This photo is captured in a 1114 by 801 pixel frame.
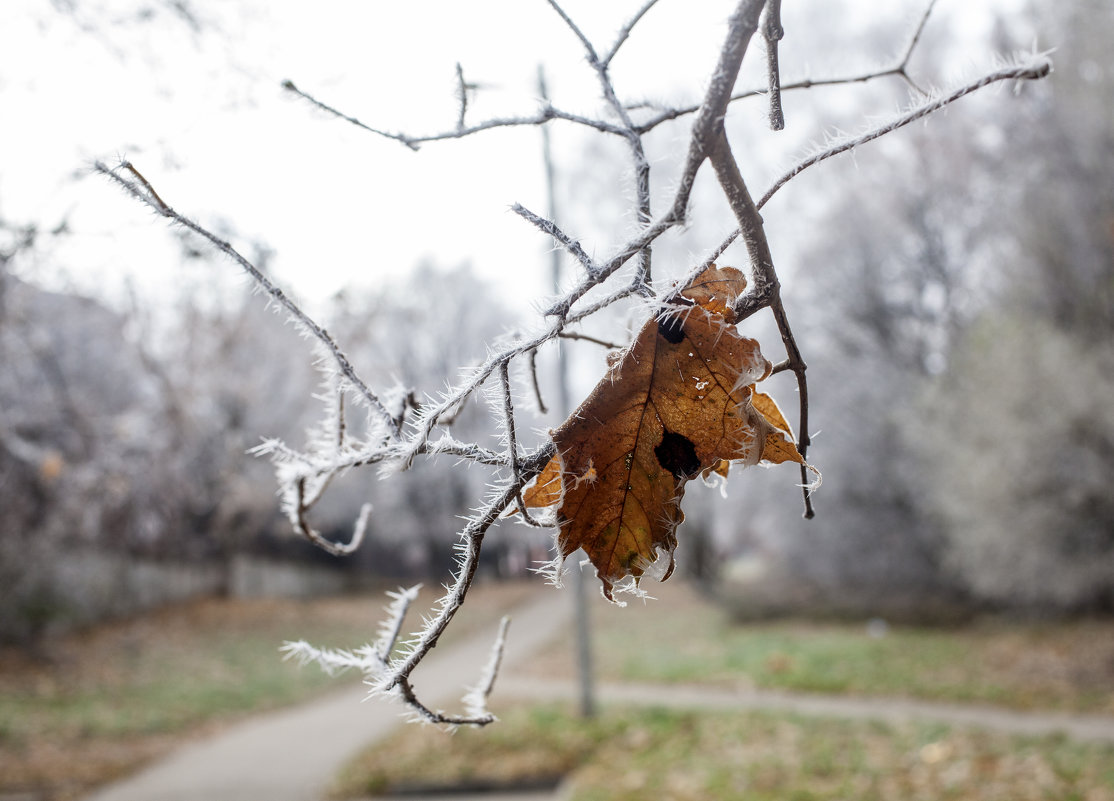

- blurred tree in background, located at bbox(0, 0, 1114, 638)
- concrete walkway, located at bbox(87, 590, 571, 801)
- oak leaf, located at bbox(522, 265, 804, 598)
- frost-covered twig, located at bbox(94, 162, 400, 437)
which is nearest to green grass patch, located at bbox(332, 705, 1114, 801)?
concrete walkway, located at bbox(87, 590, 571, 801)

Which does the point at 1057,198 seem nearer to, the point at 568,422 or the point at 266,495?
the point at 568,422

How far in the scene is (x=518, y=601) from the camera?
21016 millimetres

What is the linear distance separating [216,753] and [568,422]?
10.0 m

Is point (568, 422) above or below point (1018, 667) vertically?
above

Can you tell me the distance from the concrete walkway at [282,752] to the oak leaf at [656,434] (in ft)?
17.3

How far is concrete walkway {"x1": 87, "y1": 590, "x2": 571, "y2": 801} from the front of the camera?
754cm

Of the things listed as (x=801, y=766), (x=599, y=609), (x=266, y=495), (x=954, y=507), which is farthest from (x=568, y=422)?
(x=599, y=609)

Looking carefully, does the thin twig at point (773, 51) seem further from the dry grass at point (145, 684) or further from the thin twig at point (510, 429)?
the dry grass at point (145, 684)

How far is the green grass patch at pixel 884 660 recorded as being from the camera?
30.6ft

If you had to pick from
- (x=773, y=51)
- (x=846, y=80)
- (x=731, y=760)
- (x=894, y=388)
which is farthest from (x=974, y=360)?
(x=773, y=51)

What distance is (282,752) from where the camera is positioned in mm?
8805

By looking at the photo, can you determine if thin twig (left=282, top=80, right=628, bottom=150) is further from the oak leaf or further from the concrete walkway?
the concrete walkway

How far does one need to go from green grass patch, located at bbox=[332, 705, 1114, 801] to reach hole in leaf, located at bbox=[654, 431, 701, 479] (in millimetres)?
6209

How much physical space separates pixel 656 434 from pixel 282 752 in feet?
31.4
